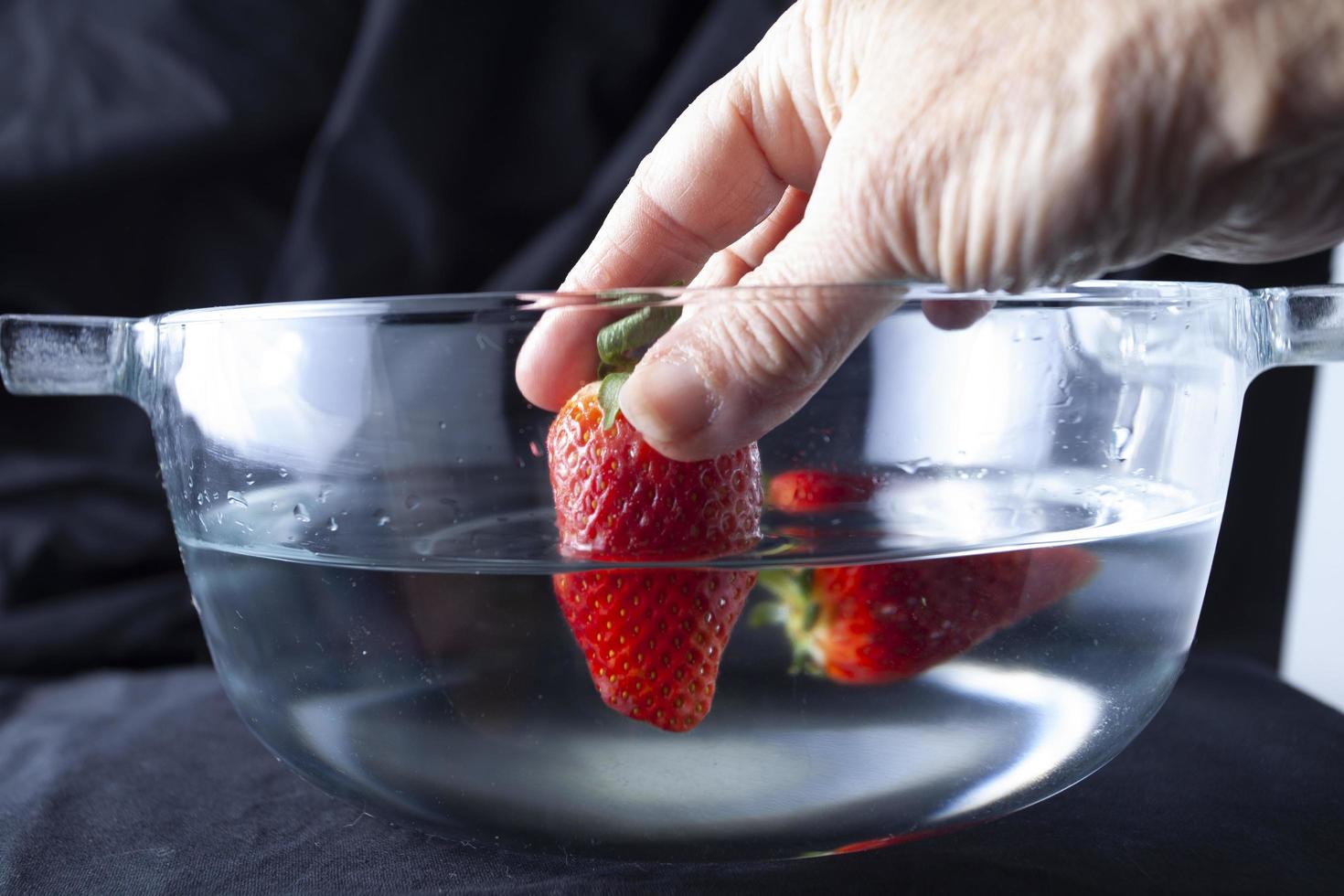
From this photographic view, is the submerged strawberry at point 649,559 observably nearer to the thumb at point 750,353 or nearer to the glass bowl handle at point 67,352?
the thumb at point 750,353

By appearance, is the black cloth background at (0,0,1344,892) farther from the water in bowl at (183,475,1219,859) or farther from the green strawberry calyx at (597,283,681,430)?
the green strawberry calyx at (597,283,681,430)

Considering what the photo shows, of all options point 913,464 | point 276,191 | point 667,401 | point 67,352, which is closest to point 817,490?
point 913,464

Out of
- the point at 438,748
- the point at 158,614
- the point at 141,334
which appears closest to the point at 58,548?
the point at 158,614

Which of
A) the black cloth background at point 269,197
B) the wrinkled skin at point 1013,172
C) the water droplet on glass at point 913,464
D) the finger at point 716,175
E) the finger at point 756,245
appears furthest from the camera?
the black cloth background at point 269,197

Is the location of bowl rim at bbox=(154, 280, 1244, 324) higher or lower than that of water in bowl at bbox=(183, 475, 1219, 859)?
higher

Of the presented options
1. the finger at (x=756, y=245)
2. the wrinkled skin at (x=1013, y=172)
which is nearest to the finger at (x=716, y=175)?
the finger at (x=756, y=245)

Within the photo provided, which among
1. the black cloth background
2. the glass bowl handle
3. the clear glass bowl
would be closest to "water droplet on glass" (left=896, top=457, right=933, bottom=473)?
the clear glass bowl
